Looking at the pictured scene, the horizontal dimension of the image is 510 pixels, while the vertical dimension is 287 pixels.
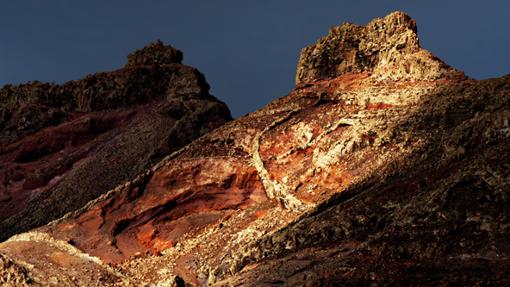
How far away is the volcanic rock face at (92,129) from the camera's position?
165 feet

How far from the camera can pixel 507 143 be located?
24219mm

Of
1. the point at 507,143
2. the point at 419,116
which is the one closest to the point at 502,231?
the point at 507,143

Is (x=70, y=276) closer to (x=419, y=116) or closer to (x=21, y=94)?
(x=419, y=116)

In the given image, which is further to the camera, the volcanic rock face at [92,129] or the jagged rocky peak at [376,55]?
the volcanic rock face at [92,129]

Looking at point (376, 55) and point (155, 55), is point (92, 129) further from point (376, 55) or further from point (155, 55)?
point (376, 55)

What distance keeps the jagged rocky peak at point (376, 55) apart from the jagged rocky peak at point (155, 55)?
75.2ft

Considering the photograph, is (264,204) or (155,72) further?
(155,72)

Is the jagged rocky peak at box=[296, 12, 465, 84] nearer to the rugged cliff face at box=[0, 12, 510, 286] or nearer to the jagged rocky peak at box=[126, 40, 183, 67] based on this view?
the rugged cliff face at box=[0, 12, 510, 286]

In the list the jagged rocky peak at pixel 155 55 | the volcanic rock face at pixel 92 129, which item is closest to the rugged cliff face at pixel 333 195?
the volcanic rock face at pixel 92 129

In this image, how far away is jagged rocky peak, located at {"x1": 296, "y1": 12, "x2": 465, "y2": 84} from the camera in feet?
135

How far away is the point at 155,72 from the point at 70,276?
1528 inches

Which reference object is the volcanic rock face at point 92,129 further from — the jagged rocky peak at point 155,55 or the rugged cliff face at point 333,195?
the rugged cliff face at point 333,195

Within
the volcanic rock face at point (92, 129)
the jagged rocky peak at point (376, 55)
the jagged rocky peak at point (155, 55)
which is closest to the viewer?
the jagged rocky peak at point (376, 55)

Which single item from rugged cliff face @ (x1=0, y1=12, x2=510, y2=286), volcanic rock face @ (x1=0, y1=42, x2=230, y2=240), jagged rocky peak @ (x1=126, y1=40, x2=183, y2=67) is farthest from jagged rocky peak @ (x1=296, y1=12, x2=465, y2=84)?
jagged rocky peak @ (x1=126, y1=40, x2=183, y2=67)
